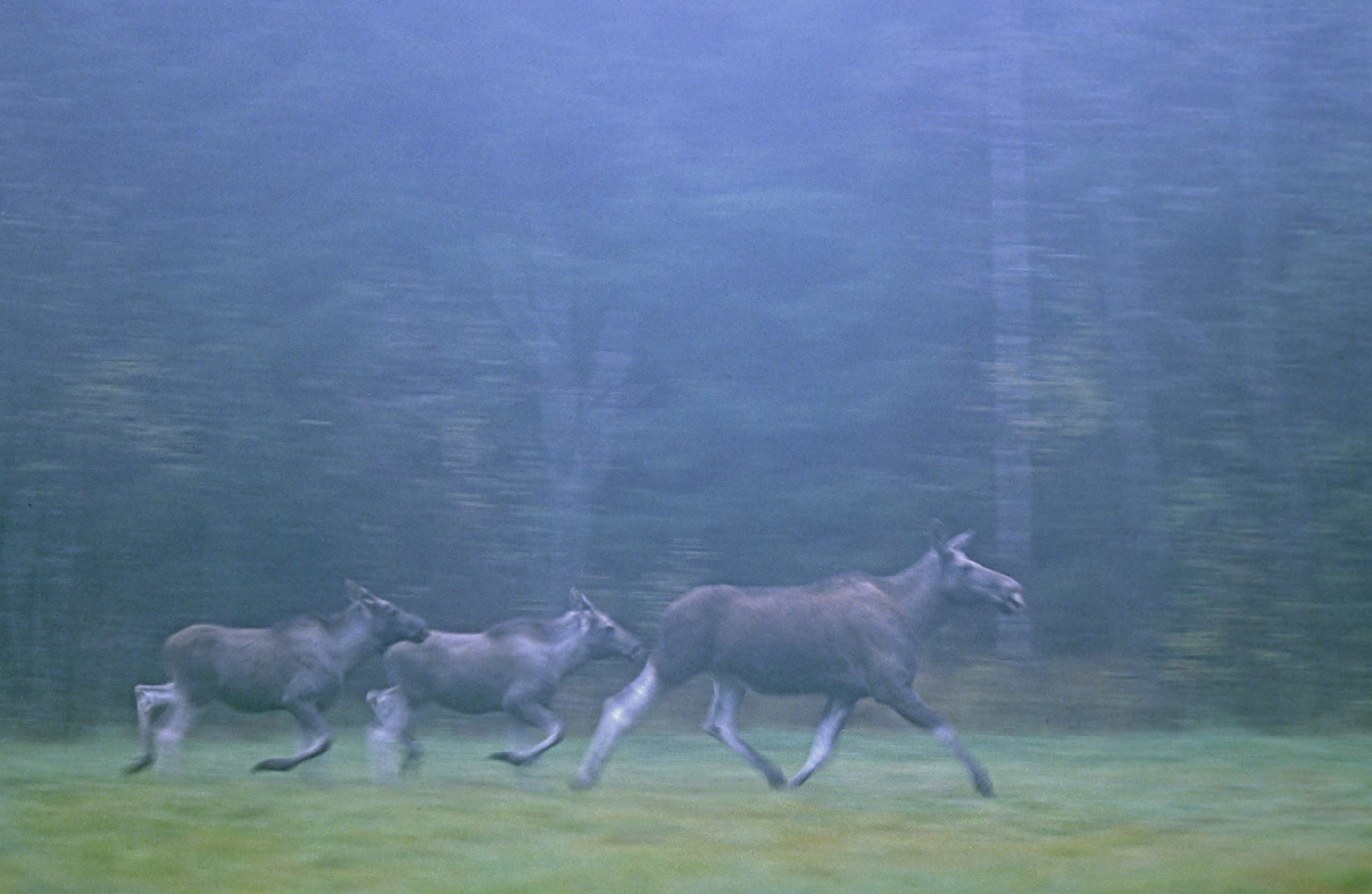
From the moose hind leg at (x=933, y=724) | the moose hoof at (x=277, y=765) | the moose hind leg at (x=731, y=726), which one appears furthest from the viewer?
the moose hind leg at (x=731, y=726)

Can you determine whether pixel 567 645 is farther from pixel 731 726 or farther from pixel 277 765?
pixel 277 765

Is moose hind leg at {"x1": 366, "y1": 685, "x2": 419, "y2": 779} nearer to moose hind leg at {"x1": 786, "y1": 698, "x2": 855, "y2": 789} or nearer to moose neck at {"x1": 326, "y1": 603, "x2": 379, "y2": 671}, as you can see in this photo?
moose neck at {"x1": 326, "y1": 603, "x2": 379, "y2": 671}

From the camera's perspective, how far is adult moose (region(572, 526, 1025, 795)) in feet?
41.5

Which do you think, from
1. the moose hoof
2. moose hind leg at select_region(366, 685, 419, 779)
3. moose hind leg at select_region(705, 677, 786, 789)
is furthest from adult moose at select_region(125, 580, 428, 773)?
moose hind leg at select_region(705, 677, 786, 789)

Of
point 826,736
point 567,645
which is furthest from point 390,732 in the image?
point 826,736

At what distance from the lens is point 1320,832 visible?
1085 centimetres

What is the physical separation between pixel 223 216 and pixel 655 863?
12369mm

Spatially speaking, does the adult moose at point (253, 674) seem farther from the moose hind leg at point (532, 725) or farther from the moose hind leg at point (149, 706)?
the moose hind leg at point (532, 725)

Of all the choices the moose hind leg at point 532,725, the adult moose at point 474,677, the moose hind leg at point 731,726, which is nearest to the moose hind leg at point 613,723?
the moose hind leg at point 532,725

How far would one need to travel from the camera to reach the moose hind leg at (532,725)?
41.9 ft

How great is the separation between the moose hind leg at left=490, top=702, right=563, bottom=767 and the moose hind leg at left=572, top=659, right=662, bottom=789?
35cm

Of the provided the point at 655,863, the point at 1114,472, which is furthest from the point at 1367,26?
the point at 655,863

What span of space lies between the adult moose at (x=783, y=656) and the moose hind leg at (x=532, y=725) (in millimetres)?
334

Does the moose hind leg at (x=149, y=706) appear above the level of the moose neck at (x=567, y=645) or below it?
below
